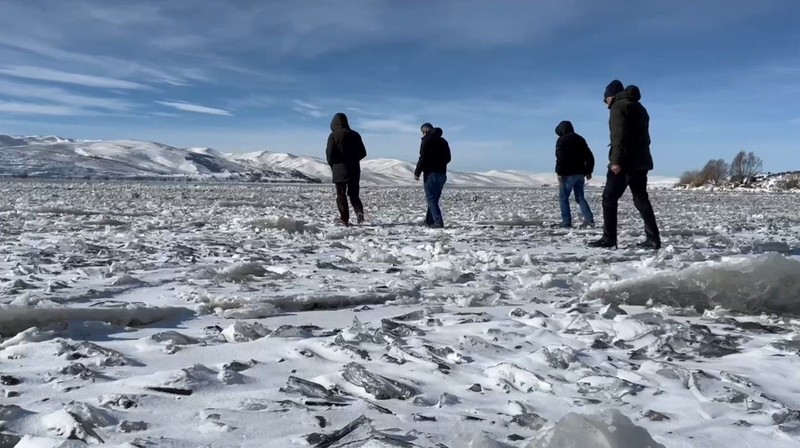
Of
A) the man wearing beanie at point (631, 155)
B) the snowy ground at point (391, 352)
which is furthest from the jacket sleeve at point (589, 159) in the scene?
the snowy ground at point (391, 352)

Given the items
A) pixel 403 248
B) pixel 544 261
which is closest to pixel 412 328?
pixel 544 261

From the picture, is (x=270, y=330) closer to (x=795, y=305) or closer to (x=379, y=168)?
(x=795, y=305)

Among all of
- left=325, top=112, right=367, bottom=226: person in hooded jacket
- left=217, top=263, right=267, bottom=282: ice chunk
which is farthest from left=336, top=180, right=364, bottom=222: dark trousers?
left=217, top=263, right=267, bottom=282: ice chunk

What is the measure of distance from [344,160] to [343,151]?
142 mm

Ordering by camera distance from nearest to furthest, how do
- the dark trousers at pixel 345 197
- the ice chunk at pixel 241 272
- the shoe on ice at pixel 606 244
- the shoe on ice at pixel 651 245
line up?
the ice chunk at pixel 241 272 → the shoe on ice at pixel 651 245 → the shoe on ice at pixel 606 244 → the dark trousers at pixel 345 197

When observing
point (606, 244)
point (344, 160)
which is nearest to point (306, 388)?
point (606, 244)

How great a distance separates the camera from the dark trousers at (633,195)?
5.94 metres

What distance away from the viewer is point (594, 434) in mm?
1381

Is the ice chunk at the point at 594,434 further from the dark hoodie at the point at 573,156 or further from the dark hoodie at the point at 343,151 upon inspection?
the dark hoodie at the point at 573,156

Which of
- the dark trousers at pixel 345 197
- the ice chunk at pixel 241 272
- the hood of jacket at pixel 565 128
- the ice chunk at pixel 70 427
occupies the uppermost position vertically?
the hood of jacket at pixel 565 128

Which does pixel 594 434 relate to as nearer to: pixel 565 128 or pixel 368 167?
pixel 565 128

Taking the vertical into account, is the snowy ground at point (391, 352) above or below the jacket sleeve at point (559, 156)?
below

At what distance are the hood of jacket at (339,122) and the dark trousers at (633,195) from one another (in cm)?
440

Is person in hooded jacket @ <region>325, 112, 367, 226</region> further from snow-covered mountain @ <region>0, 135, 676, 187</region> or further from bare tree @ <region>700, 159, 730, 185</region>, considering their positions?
bare tree @ <region>700, 159, 730, 185</region>
